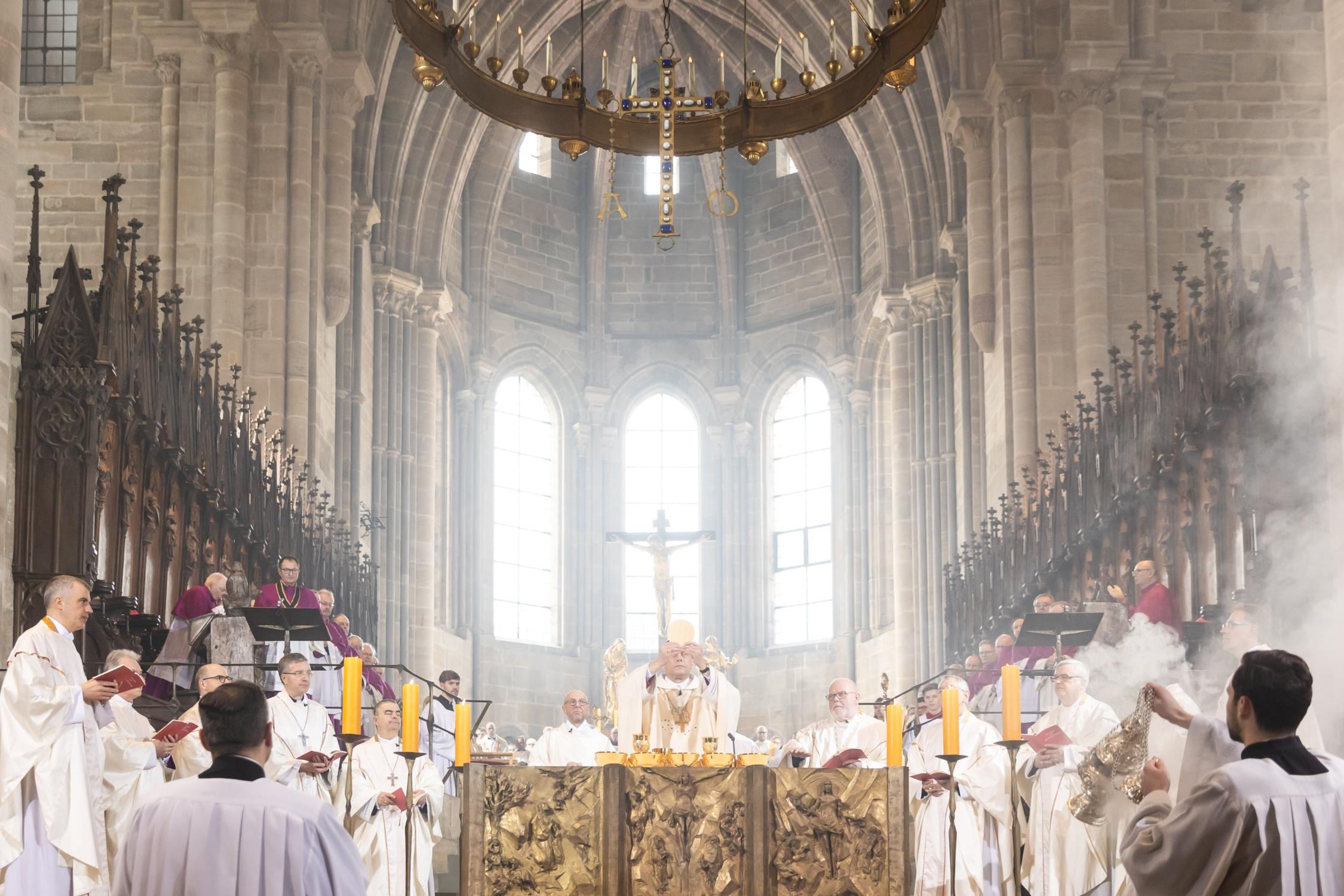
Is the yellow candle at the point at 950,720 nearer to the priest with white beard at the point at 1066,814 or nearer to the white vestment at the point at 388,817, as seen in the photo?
the priest with white beard at the point at 1066,814

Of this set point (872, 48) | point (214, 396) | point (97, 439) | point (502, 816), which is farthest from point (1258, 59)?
point (502, 816)

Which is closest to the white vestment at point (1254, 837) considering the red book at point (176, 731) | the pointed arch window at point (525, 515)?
the red book at point (176, 731)

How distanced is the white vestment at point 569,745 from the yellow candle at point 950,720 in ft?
19.8

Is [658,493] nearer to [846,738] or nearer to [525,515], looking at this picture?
[525,515]

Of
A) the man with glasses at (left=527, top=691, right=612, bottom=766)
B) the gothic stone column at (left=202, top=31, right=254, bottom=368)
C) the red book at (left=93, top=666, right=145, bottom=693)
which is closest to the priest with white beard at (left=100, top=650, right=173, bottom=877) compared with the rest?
the red book at (left=93, top=666, right=145, bottom=693)

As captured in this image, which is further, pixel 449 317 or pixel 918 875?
pixel 449 317

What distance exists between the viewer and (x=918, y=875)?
1170cm

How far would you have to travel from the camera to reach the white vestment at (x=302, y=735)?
10.5 meters

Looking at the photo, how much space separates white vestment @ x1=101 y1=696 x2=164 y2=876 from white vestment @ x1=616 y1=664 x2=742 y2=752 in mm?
2234

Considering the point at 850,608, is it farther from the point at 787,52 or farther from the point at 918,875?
the point at 918,875

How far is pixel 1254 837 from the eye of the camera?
495cm

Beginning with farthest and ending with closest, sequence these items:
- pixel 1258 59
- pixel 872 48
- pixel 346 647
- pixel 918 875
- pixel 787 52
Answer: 1. pixel 787 52
2. pixel 1258 59
3. pixel 346 647
4. pixel 872 48
5. pixel 918 875

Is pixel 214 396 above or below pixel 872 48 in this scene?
below

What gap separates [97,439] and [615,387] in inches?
837
